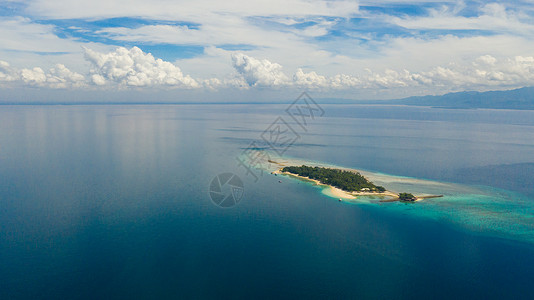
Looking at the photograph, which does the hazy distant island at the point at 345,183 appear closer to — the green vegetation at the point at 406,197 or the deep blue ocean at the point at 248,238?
the green vegetation at the point at 406,197

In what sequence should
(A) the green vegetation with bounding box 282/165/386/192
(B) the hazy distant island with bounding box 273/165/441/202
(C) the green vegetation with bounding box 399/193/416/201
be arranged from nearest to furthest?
(C) the green vegetation with bounding box 399/193/416/201 < (B) the hazy distant island with bounding box 273/165/441/202 < (A) the green vegetation with bounding box 282/165/386/192

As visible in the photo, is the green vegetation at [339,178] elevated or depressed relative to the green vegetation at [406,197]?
depressed

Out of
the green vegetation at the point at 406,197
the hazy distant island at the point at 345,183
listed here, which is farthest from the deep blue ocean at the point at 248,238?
the hazy distant island at the point at 345,183

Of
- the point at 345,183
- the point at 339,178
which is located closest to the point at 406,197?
the point at 345,183

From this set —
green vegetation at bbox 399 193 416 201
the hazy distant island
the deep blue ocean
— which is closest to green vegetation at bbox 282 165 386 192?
the hazy distant island

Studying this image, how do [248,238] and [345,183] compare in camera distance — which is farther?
[345,183]

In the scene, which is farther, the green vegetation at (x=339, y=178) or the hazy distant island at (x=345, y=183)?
the green vegetation at (x=339, y=178)

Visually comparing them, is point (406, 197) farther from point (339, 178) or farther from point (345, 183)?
point (339, 178)

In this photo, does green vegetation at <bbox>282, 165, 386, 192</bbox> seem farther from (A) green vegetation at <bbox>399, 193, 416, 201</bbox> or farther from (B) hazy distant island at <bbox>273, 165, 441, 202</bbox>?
(A) green vegetation at <bbox>399, 193, 416, 201</bbox>

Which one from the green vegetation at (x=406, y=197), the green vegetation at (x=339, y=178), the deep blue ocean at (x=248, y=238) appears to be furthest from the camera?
the green vegetation at (x=339, y=178)
